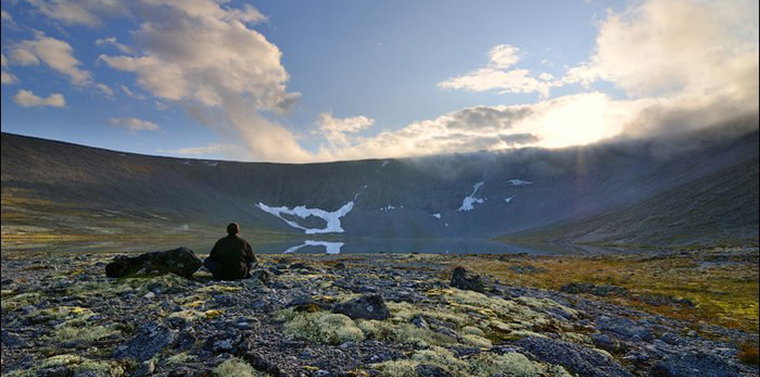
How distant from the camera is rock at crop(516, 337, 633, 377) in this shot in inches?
380

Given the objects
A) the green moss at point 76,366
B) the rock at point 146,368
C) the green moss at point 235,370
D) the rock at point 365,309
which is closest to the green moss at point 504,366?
the rock at point 365,309

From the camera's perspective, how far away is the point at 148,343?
9211 mm

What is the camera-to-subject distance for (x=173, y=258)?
756 inches

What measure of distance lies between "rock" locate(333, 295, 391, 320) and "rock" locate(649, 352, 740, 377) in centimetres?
791

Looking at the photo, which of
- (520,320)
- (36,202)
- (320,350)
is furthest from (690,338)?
(36,202)

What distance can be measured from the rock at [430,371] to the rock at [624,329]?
36.4 ft

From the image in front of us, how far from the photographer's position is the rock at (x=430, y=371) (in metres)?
8.10

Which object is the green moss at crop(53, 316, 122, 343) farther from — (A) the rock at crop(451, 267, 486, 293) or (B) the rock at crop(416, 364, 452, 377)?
(A) the rock at crop(451, 267, 486, 293)

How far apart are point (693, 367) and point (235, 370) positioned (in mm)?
12130

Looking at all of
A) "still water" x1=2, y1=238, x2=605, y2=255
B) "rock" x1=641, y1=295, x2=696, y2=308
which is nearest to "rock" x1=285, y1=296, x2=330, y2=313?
"rock" x1=641, y1=295, x2=696, y2=308

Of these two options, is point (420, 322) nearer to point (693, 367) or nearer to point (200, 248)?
point (693, 367)

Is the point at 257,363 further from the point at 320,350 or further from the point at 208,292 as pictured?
the point at 208,292

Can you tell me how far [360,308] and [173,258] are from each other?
1203 centimetres

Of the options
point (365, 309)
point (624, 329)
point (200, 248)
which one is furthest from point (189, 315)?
point (200, 248)
